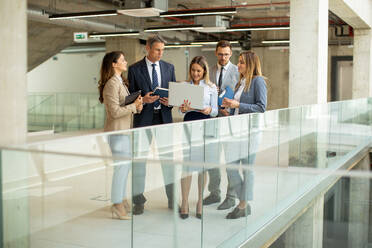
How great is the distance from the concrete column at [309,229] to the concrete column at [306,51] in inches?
186

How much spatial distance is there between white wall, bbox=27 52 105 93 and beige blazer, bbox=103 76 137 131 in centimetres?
1753

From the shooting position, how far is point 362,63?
45.8 feet

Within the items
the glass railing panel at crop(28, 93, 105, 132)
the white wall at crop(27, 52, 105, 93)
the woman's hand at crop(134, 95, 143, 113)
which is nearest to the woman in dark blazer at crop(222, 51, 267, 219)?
the woman's hand at crop(134, 95, 143, 113)

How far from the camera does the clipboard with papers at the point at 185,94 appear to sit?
3.89m

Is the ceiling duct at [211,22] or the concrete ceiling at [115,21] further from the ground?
the concrete ceiling at [115,21]

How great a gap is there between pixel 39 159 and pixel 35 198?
0.63 feet

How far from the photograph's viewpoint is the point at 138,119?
→ 4.20 m

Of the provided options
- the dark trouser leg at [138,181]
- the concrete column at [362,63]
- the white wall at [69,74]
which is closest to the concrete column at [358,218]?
the dark trouser leg at [138,181]

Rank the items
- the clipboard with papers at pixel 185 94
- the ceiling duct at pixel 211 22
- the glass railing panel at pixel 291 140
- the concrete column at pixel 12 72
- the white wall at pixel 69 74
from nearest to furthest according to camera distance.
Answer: the concrete column at pixel 12 72 < the clipboard with papers at pixel 185 94 < the glass railing panel at pixel 291 140 < the ceiling duct at pixel 211 22 < the white wall at pixel 69 74

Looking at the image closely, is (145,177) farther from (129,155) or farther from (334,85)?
(334,85)

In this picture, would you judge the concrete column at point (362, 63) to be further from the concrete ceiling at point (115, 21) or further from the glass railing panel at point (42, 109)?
the glass railing panel at point (42, 109)

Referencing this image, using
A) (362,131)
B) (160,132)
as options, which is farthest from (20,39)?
(362,131)

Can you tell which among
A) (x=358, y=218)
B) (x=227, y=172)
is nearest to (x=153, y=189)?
(x=227, y=172)

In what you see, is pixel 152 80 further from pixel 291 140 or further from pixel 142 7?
pixel 142 7
